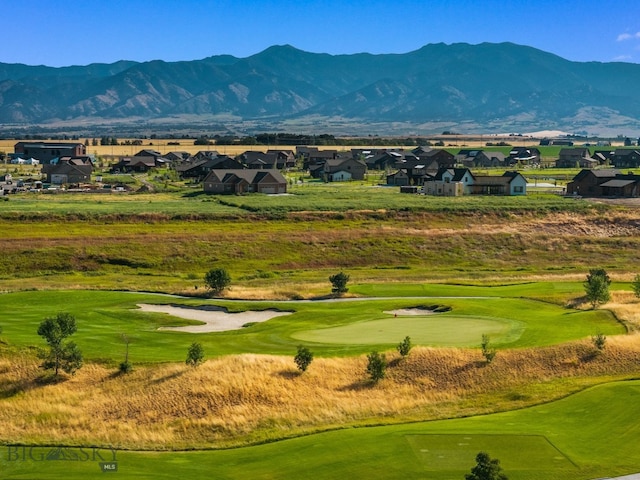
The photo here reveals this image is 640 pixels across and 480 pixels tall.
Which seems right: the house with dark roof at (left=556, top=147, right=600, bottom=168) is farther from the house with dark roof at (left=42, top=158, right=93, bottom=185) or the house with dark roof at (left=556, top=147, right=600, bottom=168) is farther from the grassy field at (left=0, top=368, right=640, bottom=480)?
the grassy field at (left=0, top=368, right=640, bottom=480)

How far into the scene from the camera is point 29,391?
34750 millimetres

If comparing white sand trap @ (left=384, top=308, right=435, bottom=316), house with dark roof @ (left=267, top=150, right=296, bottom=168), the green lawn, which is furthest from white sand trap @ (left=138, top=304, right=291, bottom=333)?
house with dark roof @ (left=267, top=150, right=296, bottom=168)

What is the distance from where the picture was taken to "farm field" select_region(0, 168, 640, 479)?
28.9 meters

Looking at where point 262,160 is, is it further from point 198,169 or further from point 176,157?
point 176,157

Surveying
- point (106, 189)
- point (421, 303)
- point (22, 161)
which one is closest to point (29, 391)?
point (421, 303)

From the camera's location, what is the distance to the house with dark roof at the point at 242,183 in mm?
109188

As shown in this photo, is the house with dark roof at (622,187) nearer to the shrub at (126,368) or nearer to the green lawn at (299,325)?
the green lawn at (299,325)

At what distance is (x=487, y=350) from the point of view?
37.1m

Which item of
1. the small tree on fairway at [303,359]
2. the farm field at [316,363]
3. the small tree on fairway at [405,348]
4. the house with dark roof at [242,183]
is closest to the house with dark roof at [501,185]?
Result: the house with dark roof at [242,183]

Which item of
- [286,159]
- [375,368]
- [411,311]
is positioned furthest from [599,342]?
[286,159]

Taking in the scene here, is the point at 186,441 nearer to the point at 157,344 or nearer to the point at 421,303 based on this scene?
the point at 157,344

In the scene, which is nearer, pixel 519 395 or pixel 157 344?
pixel 519 395

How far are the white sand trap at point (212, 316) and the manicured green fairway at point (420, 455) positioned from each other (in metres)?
14.8

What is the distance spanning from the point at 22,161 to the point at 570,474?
160 meters
